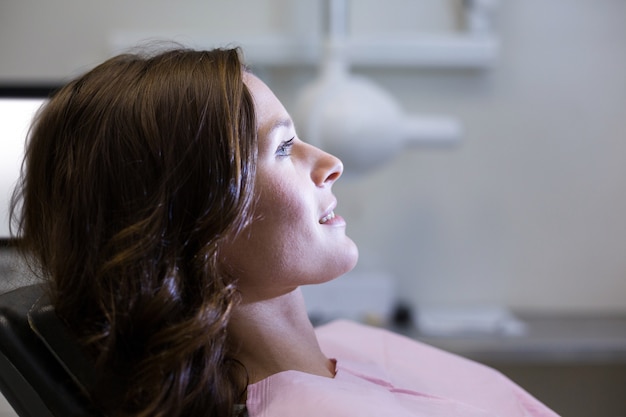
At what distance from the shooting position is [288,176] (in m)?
0.79

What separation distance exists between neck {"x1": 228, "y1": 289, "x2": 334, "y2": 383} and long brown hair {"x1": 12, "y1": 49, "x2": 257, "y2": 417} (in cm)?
3

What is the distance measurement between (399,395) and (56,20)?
1394mm

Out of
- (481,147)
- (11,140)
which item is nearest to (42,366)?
(11,140)

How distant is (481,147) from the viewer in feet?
6.21

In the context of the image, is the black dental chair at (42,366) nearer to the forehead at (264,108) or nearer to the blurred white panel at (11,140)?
the forehead at (264,108)

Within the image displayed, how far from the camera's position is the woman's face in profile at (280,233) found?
2.53 feet

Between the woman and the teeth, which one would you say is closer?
the woman

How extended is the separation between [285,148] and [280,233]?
0.10m

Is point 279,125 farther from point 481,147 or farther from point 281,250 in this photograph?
point 481,147

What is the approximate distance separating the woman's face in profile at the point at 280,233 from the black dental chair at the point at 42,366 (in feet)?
0.58

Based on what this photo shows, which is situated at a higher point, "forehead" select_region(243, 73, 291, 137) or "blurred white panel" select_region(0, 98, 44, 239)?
"forehead" select_region(243, 73, 291, 137)

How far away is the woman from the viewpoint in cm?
69

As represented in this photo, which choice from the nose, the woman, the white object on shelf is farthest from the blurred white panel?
the white object on shelf

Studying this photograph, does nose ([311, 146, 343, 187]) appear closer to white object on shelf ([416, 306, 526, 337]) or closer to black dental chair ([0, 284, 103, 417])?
black dental chair ([0, 284, 103, 417])
